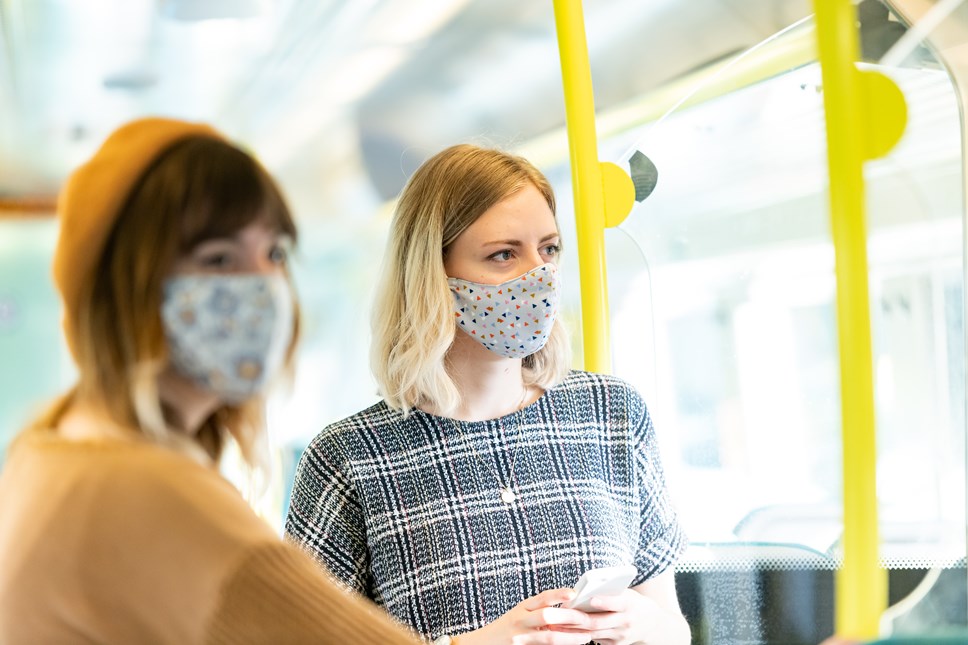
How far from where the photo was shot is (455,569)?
205 cm

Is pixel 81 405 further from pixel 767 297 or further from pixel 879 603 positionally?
pixel 767 297

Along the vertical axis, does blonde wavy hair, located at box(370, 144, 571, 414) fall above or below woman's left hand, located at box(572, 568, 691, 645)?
above

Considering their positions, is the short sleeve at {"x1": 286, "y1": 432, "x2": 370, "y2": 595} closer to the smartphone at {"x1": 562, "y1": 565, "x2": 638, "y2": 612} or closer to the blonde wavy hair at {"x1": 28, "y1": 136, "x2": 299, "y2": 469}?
the smartphone at {"x1": 562, "y1": 565, "x2": 638, "y2": 612}

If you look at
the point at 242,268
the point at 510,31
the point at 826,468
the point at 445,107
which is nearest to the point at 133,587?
the point at 242,268

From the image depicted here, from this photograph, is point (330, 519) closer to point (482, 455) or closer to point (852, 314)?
point (482, 455)

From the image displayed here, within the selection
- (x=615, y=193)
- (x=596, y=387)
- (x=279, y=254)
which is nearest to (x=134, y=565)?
(x=279, y=254)

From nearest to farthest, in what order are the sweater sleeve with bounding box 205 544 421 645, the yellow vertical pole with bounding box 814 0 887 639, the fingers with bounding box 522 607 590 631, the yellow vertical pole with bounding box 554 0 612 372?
the sweater sleeve with bounding box 205 544 421 645
the yellow vertical pole with bounding box 814 0 887 639
the fingers with bounding box 522 607 590 631
the yellow vertical pole with bounding box 554 0 612 372

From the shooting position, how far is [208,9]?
16.7 feet

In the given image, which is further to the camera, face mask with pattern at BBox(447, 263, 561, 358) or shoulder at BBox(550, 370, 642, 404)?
shoulder at BBox(550, 370, 642, 404)

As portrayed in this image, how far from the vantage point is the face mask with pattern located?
211 cm

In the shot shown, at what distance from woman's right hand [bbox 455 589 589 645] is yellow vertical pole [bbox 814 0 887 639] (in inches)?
22.3

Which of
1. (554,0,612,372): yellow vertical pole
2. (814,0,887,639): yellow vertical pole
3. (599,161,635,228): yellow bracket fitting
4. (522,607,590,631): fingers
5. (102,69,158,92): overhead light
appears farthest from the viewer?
(102,69,158,92): overhead light

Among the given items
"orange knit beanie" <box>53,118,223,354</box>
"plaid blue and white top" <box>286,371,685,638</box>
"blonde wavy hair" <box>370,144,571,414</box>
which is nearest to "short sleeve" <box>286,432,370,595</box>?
"plaid blue and white top" <box>286,371,685,638</box>

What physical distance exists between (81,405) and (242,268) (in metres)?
0.24
